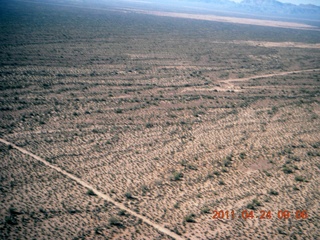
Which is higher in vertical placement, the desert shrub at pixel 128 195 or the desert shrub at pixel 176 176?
the desert shrub at pixel 176 176

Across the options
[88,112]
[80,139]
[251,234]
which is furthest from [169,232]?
[88,112]

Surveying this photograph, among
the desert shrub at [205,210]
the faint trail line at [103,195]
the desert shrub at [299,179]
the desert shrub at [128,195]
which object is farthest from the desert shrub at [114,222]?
the desert shrub at [299,179]

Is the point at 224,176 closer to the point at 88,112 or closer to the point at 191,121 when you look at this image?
the point at 191,121

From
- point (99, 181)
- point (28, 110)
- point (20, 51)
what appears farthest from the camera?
point (20, 51)

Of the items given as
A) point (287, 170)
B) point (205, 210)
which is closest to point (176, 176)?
point (205, 210)
